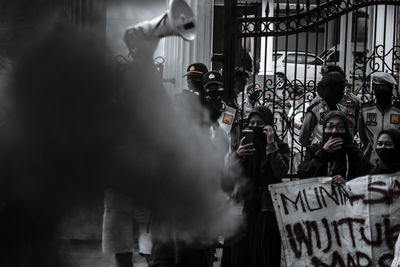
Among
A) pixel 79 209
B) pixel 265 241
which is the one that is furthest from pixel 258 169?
pixel 79 209

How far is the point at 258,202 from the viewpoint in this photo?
215 inches

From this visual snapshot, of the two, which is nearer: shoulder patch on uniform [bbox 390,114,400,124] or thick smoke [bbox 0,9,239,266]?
thick smoke [bbox 0,9,239,266]

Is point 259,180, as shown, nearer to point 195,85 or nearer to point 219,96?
point 195,85

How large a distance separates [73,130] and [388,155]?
10.3 ft

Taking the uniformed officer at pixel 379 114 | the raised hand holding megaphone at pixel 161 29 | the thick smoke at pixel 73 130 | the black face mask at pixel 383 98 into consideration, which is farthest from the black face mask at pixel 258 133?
the raised hand holding megaphone at pixel 161 29

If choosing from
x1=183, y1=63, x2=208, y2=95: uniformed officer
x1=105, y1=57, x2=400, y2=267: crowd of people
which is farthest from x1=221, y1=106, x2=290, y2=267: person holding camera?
x1=183, y1=63, x2=208, y2=95: uniformed officer

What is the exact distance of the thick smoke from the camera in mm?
2752

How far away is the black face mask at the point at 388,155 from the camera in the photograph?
5.20m

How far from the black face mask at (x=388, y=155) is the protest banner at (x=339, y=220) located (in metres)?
0.13

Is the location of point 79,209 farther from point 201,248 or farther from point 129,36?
point 201,248

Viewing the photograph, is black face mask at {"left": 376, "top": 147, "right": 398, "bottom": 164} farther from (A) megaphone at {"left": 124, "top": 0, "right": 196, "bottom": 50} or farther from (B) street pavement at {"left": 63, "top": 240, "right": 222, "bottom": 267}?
(A) megaphone at {"left": 124, "top": 0, "right": 196, "bottom": 50}

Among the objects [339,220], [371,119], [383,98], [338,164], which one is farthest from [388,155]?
[383,98]

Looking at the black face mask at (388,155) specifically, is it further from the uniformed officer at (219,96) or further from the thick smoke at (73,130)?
the thick smoke at (73,130)

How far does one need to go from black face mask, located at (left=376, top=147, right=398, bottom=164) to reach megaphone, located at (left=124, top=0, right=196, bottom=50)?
2.91 meters
